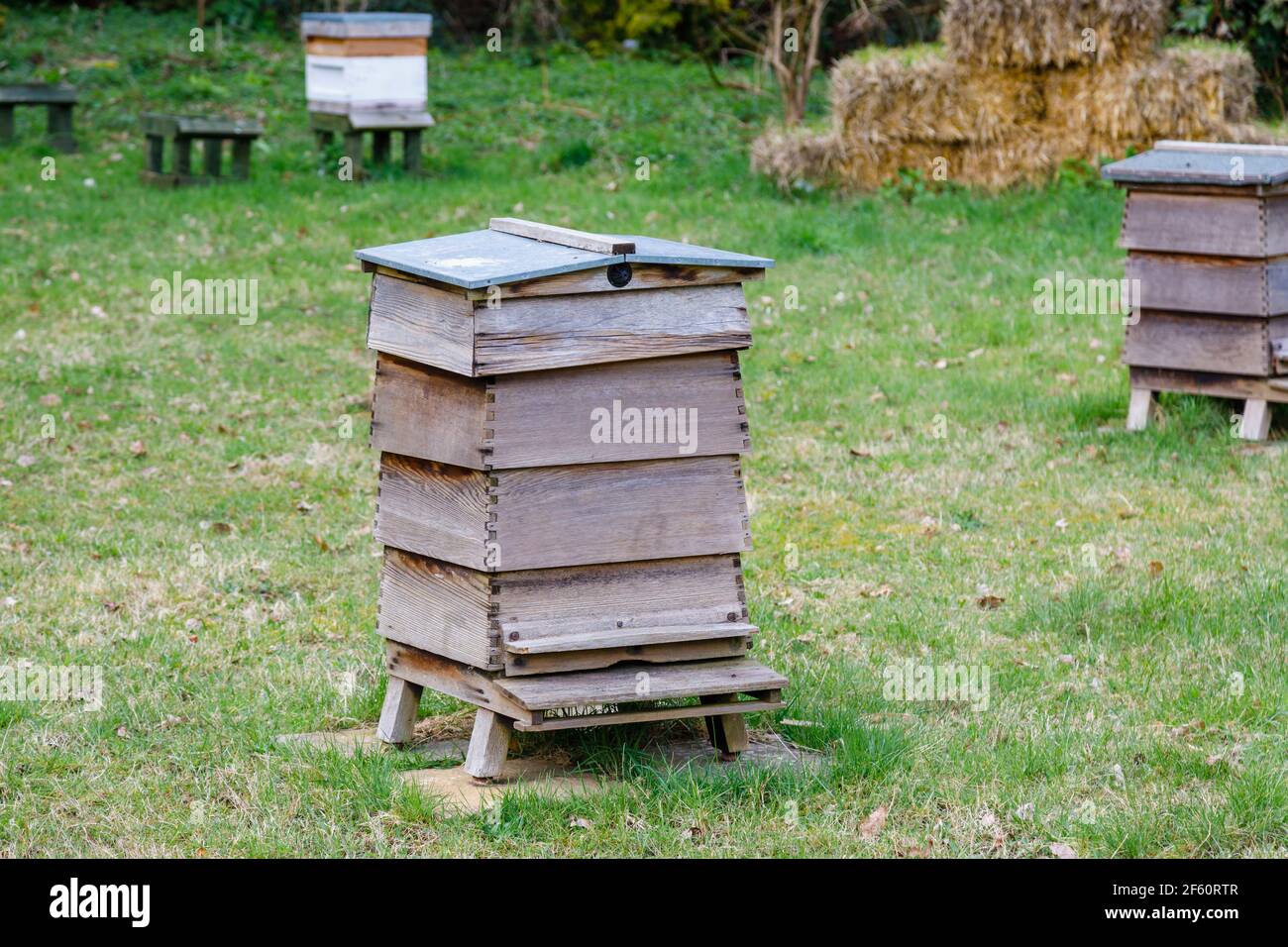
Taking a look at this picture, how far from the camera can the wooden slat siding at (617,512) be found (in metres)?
4.49

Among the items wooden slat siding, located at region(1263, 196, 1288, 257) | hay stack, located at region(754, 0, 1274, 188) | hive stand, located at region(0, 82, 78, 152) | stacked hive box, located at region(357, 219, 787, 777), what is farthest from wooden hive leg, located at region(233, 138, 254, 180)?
stacked hive box, located at region(357, 219, 787, 777)

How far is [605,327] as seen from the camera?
452cm

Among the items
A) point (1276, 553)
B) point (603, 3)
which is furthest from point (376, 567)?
point (603, 3)

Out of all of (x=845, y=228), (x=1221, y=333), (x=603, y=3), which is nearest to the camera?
(x=1221, y=333)

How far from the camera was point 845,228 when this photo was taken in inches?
530

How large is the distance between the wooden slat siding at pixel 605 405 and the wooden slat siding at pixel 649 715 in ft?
2.49

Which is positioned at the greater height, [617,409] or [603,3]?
[603,3]

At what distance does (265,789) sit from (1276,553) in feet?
15.1

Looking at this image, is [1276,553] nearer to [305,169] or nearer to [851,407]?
[851,407]

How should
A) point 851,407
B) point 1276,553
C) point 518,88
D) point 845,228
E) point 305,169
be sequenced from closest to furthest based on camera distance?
1. point 1276,553
2. point 851,407
3. point 845,228
4. point 305,169
5. point 518,88

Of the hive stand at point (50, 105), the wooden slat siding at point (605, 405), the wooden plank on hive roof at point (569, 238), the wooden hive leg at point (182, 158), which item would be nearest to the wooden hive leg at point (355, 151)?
the wooden hive leg at point (182, 158)

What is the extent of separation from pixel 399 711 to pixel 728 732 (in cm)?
107

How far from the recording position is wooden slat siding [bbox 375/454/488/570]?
451 centimetres

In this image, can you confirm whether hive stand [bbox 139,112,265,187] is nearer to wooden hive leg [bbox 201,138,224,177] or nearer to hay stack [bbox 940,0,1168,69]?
wooden hive leg [bbox 201,138,224,177]
